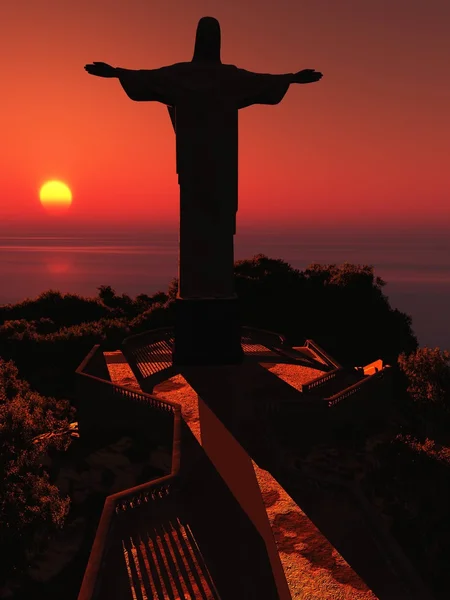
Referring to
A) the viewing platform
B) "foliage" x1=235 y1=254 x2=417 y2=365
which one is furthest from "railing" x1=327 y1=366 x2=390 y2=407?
"foliage" x1=235 y1=254 x2=417 y2=365

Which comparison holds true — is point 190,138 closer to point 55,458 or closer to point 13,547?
point 55,458

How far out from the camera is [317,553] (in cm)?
1320

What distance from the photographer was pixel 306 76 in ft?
76.6

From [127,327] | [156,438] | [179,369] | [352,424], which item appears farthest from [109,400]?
[127,327]

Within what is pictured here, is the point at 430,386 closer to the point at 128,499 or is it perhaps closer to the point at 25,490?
the point at 128,499

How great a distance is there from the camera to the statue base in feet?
76.3

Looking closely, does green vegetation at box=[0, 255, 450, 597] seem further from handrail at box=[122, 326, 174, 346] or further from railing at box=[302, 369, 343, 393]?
handrail at box=[122, 326, 174, 346]

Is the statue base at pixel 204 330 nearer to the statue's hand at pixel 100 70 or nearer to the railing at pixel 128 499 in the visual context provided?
the railing at pixel 128 499

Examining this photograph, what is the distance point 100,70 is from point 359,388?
1853 cm

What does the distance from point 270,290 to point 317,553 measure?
3495 cm

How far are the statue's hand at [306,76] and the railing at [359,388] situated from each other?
48.1 feet

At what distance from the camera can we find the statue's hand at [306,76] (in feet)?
76.5

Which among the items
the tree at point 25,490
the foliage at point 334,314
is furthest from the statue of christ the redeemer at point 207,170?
the foliage at point 334,314

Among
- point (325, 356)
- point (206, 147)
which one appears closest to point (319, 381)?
point (325, 356)
